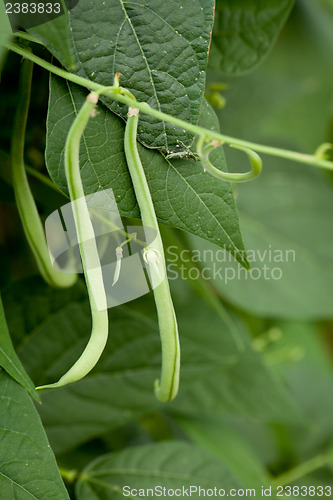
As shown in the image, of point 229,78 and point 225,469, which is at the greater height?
point 229,78

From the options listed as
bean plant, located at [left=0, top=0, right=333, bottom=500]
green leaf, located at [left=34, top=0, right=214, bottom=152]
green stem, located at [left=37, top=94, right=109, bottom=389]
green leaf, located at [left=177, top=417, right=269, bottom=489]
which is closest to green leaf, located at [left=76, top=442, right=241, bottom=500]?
bean plant, located at [left=0, top=0, right=333, bottom=500]

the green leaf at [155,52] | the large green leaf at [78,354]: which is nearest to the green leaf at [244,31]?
the green leaf at [155,52]

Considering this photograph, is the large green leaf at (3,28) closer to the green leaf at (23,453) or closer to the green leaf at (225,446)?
the green leaf at (23,453)

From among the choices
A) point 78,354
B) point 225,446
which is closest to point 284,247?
point 225,446

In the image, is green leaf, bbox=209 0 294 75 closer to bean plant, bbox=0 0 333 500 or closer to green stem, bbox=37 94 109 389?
bean plant, bbox=0 0 333 500

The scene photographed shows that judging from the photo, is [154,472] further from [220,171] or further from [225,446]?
[220,171]

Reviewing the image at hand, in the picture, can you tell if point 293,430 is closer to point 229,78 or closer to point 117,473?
point 117,473

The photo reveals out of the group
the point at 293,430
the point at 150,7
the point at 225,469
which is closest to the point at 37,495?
the point at 225,469
